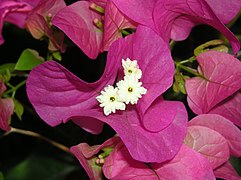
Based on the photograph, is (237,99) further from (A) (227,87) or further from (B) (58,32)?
(B) (58,32)

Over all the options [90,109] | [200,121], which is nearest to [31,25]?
[90,109]

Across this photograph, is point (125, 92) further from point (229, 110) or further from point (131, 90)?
point (229, 110)

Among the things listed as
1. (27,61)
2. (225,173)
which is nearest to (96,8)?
(27,61)

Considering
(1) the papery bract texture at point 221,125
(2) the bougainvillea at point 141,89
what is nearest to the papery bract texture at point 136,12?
(2) the bougainvillea at point 141,89

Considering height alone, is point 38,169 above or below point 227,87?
below

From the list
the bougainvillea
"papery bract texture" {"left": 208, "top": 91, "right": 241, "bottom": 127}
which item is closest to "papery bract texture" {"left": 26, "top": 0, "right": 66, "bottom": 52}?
the bougainvillea

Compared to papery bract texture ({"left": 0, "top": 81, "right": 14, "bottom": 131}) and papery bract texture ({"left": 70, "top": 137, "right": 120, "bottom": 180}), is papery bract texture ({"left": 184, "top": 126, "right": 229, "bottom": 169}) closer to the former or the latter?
papery bract texture ({"left": 70, "top": 137, "right": 120, "bottom": 180})
